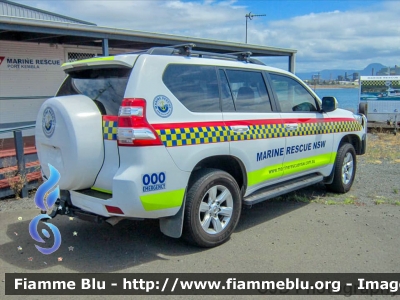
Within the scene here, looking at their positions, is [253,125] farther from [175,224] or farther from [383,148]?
[383,148]

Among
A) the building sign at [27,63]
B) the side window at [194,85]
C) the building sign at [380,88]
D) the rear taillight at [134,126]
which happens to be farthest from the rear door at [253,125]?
the building sign at [380,88]

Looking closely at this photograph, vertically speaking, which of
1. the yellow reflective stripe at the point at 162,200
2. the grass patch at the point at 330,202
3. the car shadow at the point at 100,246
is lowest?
the car shadow at the point at 100,246

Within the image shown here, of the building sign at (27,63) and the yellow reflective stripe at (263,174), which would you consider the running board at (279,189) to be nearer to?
the yellow reflective stripe at (263,174)

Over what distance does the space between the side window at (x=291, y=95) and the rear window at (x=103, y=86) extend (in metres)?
2.17

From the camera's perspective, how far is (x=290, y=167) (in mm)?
5266

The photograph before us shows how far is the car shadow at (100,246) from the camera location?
399 cm

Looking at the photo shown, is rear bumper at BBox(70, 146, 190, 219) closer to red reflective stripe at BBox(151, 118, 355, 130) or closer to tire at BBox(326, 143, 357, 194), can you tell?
red reflective stripe at BBox(151, 118, 355, 130)

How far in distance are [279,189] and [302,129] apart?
0.88 metres

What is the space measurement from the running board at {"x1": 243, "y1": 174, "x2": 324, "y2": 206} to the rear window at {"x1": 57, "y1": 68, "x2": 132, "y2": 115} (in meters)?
1.93

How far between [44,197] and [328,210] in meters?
3.78

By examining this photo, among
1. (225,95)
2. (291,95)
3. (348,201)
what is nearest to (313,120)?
(291,95)

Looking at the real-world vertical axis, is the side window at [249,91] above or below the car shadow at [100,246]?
above

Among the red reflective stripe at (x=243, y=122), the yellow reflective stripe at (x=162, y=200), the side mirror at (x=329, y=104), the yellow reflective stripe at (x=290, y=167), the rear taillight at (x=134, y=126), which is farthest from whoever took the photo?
the side mirror at (x=329, y=104)
